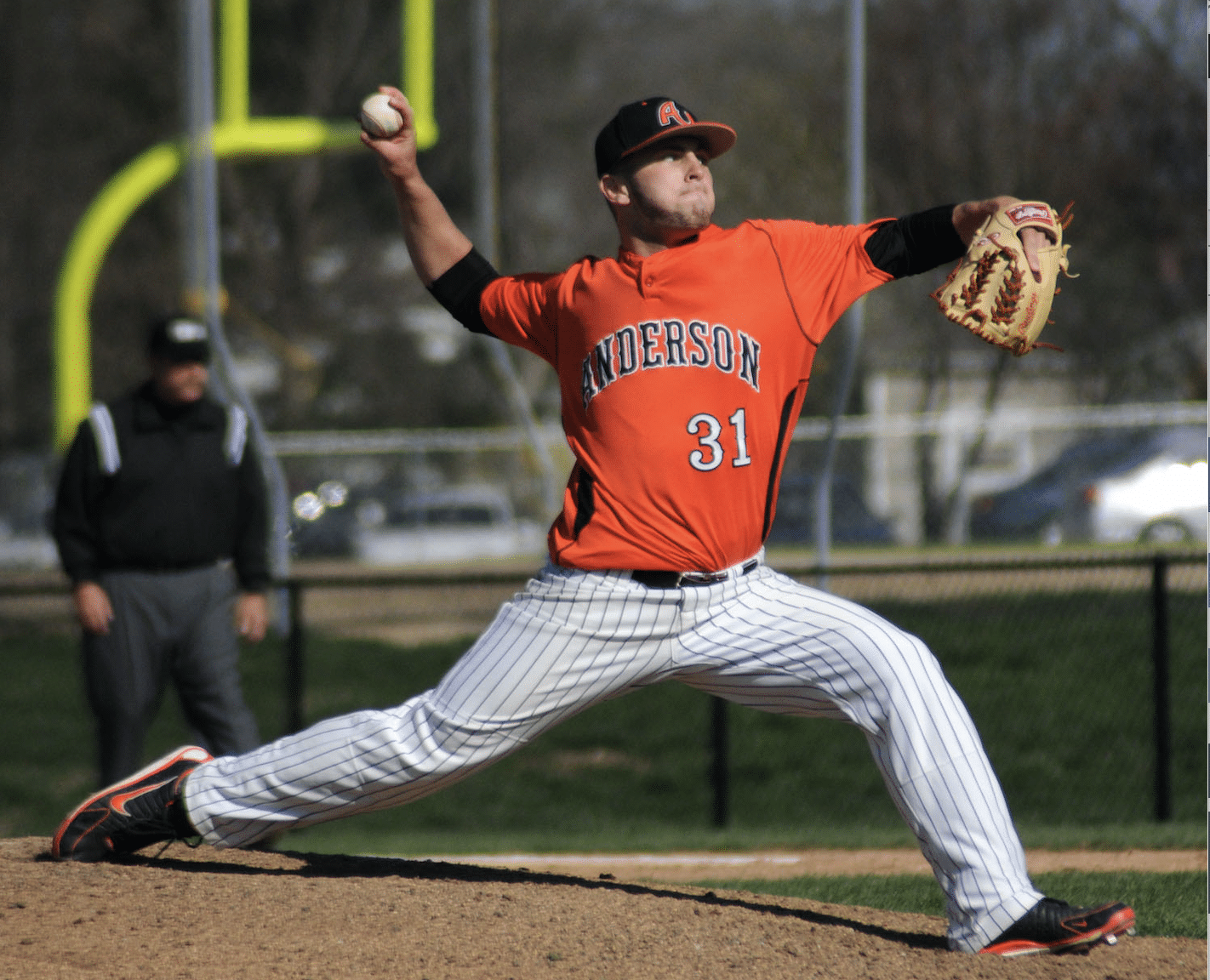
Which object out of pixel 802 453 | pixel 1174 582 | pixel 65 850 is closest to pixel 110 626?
pixel 65 850

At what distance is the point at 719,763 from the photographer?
739cm

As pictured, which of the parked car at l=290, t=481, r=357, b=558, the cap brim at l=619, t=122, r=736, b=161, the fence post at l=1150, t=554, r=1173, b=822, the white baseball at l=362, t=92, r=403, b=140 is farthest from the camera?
the parked car at l=290, t=481, r=357, b=558

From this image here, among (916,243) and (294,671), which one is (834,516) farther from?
(916,243)

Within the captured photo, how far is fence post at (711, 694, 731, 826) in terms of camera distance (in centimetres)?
727

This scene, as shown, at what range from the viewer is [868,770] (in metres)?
9.00

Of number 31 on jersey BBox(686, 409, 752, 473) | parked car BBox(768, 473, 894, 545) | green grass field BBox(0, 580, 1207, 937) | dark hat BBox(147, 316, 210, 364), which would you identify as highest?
dark hat BBox(147, 316, 210, 364)

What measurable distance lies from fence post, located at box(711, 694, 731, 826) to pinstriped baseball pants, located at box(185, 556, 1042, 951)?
3.71 m

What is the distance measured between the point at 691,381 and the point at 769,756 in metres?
6.21

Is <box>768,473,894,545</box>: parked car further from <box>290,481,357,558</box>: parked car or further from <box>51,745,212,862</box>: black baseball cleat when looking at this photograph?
<box>51,745,212,862</box>: black baseball cleat

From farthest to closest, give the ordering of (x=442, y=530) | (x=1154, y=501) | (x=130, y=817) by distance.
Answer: (x=442, y=530), (x=1154, y=501), (x=130, y=817)

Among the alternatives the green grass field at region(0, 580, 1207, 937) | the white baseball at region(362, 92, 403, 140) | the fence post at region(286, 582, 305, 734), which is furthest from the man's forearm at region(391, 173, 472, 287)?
the fence post at region(286, 582, 305, 734)

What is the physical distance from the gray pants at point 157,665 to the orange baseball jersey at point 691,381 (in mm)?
2143

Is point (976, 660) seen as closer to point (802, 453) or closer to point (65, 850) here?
point (65, 850)

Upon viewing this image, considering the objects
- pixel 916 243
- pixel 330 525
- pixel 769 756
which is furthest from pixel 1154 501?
pixel 916 243
